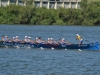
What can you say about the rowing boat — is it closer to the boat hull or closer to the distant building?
the boat hull

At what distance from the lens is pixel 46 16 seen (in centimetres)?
12188

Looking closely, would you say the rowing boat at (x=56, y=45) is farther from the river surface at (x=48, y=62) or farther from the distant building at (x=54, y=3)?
the distant building at (x=54, y=3)

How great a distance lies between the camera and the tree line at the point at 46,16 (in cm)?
12031

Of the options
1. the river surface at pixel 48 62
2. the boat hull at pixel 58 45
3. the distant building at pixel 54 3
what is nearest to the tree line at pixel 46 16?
the distant building at pixel 54 3

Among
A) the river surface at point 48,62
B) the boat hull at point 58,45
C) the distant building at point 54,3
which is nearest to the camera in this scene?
the river surface at point 48,62

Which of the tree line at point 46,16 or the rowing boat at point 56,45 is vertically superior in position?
the rowing boat at point 56,45

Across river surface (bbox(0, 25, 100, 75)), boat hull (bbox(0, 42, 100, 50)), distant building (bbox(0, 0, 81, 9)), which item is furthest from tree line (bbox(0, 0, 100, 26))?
river surface (bbox(0, 25, 100, 75))

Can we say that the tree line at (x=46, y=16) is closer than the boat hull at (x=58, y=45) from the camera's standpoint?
No

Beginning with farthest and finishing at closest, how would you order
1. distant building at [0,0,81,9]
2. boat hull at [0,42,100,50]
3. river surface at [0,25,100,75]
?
distant building at [0,0,81,9], boat hull at [0,42,100,50], river surface at [0,25,100,75]

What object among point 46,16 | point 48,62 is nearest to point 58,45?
point 48,62

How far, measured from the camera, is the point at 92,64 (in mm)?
45344

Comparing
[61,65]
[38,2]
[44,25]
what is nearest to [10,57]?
[61,65]

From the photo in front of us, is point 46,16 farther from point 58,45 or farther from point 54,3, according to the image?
point 58,45

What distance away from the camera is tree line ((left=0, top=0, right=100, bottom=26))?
120m
